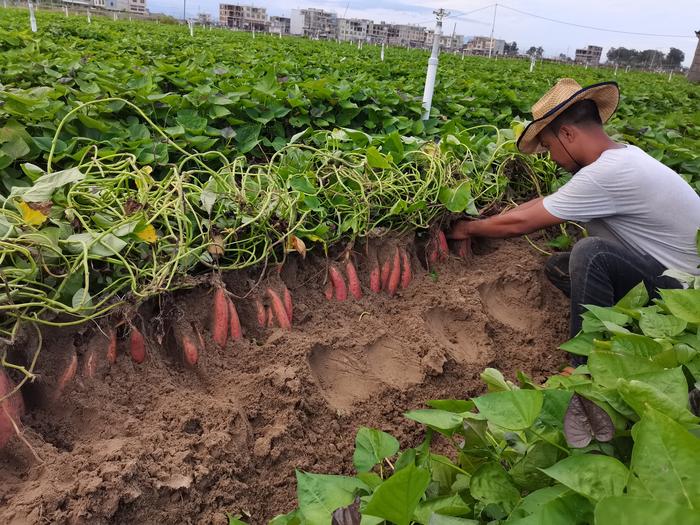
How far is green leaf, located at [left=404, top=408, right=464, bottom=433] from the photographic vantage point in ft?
3.98

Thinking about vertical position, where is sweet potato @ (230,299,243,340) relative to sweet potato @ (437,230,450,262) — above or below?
below

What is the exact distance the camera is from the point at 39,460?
157 cm

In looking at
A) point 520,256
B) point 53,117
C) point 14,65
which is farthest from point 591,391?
point 14,65

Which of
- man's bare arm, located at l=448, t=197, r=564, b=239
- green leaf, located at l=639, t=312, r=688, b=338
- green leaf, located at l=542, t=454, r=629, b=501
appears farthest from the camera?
man's bare arm, located at l=448, t=197, r=564, b=239

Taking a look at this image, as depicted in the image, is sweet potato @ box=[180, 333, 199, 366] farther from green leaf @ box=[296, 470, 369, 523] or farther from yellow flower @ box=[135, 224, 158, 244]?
green leaf @ box=[296, 470, 369, 523]

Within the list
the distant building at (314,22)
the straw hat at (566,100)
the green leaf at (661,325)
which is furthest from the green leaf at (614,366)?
the distant building at (314,22)

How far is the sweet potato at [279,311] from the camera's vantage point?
2363 millimetres

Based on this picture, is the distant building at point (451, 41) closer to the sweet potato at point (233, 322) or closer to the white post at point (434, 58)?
the white post at point (434, 58)

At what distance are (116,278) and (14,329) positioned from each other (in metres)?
0.45

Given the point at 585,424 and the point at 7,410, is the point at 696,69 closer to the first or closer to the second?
the point at 585,424

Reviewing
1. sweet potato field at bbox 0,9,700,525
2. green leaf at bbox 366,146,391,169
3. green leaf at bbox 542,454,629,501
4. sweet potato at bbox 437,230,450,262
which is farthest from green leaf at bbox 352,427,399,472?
sweet potato at bbox 437,230,450,262

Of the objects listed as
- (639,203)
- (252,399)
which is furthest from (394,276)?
(639,203)

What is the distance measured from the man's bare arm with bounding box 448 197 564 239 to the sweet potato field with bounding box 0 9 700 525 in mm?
178

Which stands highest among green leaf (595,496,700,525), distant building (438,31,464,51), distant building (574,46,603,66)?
distant building (574,46,603,66)
